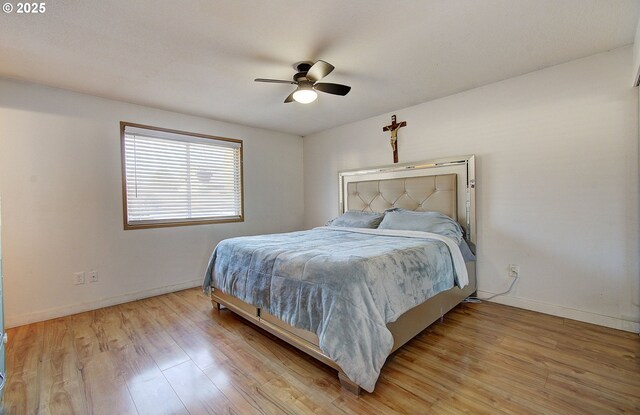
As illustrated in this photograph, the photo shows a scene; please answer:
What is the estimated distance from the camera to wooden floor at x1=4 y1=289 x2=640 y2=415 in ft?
4.96

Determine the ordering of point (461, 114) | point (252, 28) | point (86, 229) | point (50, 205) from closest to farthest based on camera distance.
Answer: point (252, 28) < point (50, 205) < point (86, 229) < point (461, 114)

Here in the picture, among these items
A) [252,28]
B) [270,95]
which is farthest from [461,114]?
[252,28]

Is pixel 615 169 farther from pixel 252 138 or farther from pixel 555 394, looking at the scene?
pixel 252 138

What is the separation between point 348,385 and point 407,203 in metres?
2.38

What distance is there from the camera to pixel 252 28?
6.27 ft

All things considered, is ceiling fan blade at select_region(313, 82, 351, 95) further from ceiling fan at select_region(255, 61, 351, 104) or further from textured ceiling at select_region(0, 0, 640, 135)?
textured ceiling at select_region(0, 0, 640, 135)

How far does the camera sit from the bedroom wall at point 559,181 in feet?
7.45

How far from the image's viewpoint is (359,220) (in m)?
3.58

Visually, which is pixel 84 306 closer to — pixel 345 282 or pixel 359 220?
pixel 345 282

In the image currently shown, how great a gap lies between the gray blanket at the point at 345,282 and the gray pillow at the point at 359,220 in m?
0.70

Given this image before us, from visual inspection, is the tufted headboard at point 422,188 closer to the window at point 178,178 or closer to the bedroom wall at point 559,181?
the bedroom wall at point 559,181

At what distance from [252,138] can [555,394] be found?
169 inches

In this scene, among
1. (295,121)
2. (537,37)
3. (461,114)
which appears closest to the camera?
(537,37)

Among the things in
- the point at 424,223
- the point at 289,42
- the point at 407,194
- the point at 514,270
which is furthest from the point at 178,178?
the point at 514,270
